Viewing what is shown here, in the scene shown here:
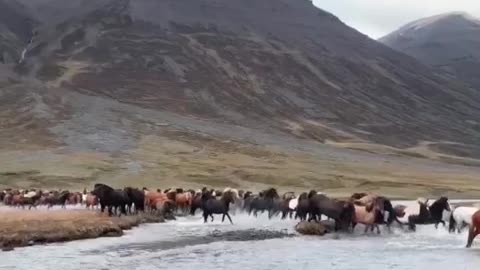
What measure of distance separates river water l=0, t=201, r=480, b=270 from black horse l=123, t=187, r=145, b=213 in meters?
9.44

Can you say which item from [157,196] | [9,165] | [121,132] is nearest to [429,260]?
[157,196]

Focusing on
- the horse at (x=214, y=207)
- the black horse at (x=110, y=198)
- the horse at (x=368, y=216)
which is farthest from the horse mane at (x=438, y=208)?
the black horse at (x=110, y=198)

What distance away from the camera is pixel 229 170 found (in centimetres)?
12838

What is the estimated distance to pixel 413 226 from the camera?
46000 mm

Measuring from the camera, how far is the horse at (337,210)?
4353 centimetres

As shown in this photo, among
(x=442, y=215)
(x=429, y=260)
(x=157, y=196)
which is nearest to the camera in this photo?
(x=429, y=260)

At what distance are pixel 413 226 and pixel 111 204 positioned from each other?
64.6 feet

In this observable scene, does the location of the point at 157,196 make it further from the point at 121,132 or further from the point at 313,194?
the point at 121,132

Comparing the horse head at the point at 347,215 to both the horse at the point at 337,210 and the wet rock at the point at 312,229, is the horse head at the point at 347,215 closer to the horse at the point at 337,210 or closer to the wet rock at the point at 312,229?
the horse at the point at 337,210

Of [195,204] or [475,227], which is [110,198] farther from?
[475,227]

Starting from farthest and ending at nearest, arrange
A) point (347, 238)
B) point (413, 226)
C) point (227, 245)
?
point (413, 226) < point (347, 238) < point (227, 245)

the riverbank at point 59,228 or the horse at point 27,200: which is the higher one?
the horse at point 27,200

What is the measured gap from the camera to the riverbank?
3597 centimetres

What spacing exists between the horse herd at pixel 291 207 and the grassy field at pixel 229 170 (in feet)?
139
